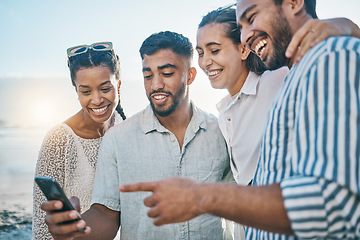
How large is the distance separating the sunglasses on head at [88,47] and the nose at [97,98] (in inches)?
21.7

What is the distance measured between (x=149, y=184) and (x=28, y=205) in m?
9.19

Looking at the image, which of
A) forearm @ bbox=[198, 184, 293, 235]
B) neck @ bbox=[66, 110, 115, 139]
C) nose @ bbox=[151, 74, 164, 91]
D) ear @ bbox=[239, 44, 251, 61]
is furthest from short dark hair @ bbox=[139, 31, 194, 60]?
forearm @ bbox=[198, 184, 293, 235]

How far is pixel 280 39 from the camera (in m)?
1.95

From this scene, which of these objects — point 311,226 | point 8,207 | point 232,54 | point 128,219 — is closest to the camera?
point 311,226

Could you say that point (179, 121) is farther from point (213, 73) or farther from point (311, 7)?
point (311, 7)

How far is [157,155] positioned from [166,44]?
46.3 inches

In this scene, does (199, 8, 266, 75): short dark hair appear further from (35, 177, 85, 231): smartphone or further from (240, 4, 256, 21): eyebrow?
(35, 177, 85, 231): smartphone

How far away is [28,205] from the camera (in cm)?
927

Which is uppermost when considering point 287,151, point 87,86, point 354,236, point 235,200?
point 87,86

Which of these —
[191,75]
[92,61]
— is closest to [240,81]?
[191,75]

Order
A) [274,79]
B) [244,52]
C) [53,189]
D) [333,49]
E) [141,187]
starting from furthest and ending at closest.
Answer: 1. [244,52]
2. [274,79]
3. [53,189]
4. [141,187]
5. [333,49]

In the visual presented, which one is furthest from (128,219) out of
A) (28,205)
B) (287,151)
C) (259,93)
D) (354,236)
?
(28,205)

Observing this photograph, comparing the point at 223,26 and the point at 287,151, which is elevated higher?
the point at 223,26

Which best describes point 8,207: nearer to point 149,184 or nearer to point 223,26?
point 223,26
